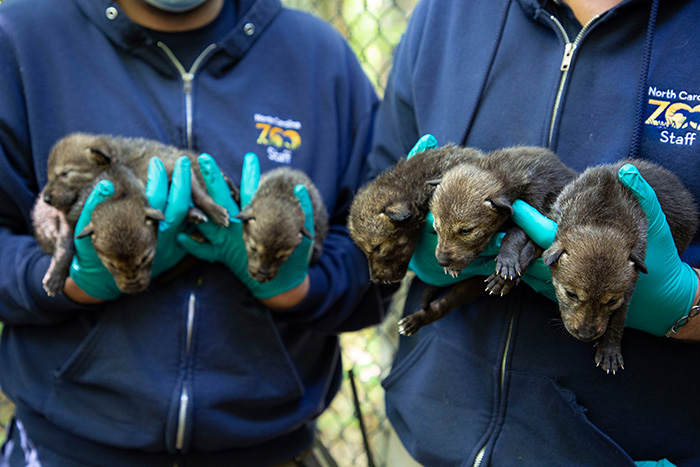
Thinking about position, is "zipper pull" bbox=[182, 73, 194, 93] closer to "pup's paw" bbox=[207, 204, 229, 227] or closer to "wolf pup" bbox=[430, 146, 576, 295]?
"pup's paw" bbox=[207, 204, 229, 227]

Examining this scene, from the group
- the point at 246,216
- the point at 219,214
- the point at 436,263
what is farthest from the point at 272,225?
the point at 436,263

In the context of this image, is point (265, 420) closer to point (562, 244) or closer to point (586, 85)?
point (562, 244)

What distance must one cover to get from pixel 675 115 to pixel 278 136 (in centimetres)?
162

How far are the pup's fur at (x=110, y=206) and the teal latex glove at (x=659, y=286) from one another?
1.66m

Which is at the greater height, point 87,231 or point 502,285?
point 502,285

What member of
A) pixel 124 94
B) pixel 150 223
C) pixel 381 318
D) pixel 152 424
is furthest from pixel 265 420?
pixel 124 94

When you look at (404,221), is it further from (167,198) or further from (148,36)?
(148,36)

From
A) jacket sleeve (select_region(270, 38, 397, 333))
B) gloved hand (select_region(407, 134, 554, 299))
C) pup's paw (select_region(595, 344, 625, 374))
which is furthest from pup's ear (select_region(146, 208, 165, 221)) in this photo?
pup's paw (select_region(595, 344, 625, 374))

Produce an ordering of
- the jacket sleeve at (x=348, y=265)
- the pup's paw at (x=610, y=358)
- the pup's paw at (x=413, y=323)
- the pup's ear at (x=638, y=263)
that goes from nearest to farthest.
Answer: the pup's ear at (x=638, y=263)
the pup's paw at (x=610, y=358)
the pup's paw at (x=413, y=323)
the jacket sleeve at (x=348, y=265)

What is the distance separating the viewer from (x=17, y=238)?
2416 mm

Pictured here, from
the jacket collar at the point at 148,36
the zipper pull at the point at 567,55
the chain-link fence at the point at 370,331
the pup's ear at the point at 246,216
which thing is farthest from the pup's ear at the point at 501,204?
the chain-link fence at the point at 370,331

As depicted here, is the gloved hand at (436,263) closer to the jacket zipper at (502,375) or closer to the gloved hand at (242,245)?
the jacket zipper at (502,375)

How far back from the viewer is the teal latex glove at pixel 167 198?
7.67ft

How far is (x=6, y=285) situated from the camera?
91.4 inches
